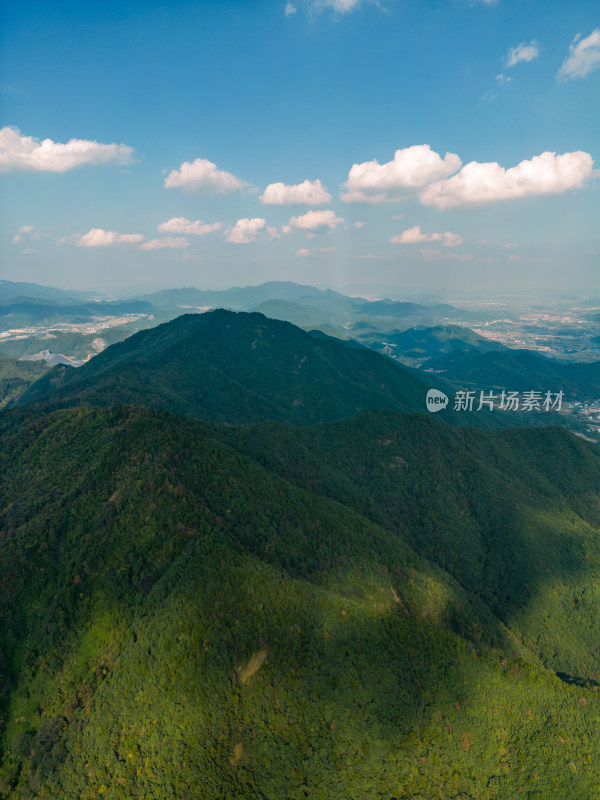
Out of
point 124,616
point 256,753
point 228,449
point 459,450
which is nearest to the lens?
point 256,753

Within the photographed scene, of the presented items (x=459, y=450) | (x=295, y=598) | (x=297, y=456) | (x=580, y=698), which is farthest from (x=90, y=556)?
(x=459, y=450)

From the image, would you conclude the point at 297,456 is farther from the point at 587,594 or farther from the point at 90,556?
the point at 587,594

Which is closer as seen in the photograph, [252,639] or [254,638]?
[252,639]

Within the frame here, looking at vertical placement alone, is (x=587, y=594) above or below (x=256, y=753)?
below
